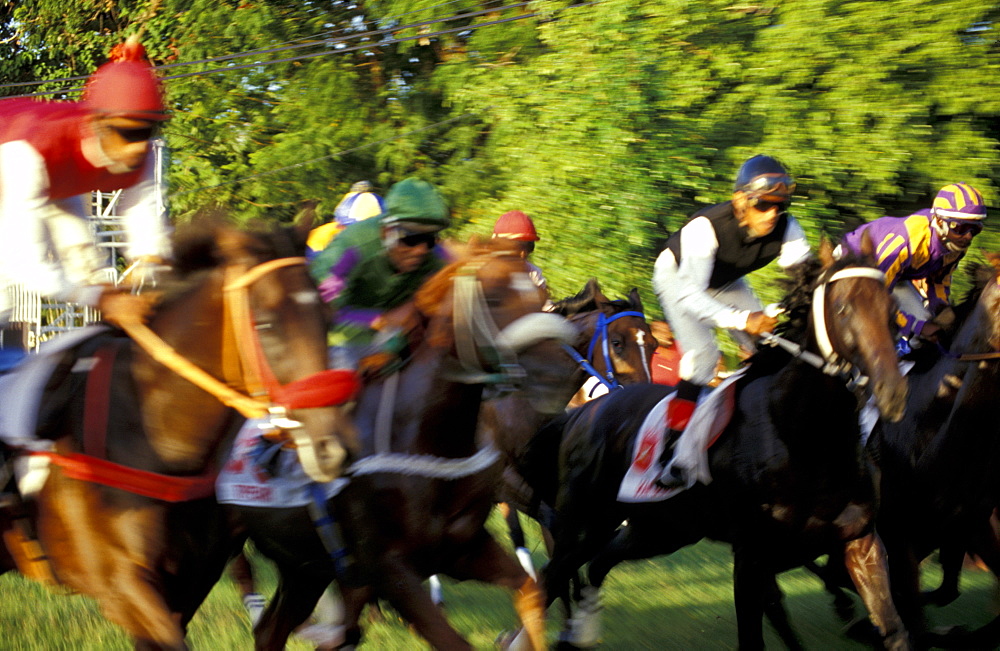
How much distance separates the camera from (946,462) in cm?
593

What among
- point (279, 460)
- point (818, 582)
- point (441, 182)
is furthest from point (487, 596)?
point (441, 182)

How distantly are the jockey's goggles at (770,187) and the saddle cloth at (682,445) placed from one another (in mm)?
939

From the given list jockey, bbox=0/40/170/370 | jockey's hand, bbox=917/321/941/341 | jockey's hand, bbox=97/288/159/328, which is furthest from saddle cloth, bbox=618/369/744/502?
jockey's hand, bbox=97/288/159/328

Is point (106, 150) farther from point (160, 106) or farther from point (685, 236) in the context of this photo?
point (685, 236)

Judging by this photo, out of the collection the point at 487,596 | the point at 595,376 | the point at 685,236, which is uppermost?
the point at 685,236

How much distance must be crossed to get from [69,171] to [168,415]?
102cm

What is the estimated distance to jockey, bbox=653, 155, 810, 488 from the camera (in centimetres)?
555

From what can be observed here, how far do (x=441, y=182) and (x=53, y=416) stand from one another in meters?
15.2

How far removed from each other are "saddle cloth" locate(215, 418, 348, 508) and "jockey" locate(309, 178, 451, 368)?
17.5 inches

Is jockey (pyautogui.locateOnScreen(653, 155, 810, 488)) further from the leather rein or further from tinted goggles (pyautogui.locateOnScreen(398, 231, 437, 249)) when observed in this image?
the leather rein

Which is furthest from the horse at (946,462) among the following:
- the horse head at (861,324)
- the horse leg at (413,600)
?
the horse leg at (413,600)

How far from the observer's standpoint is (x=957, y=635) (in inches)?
228

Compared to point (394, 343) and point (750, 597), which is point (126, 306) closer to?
point (394, 343)

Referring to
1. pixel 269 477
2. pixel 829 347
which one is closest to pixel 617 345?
pixel 829 347
